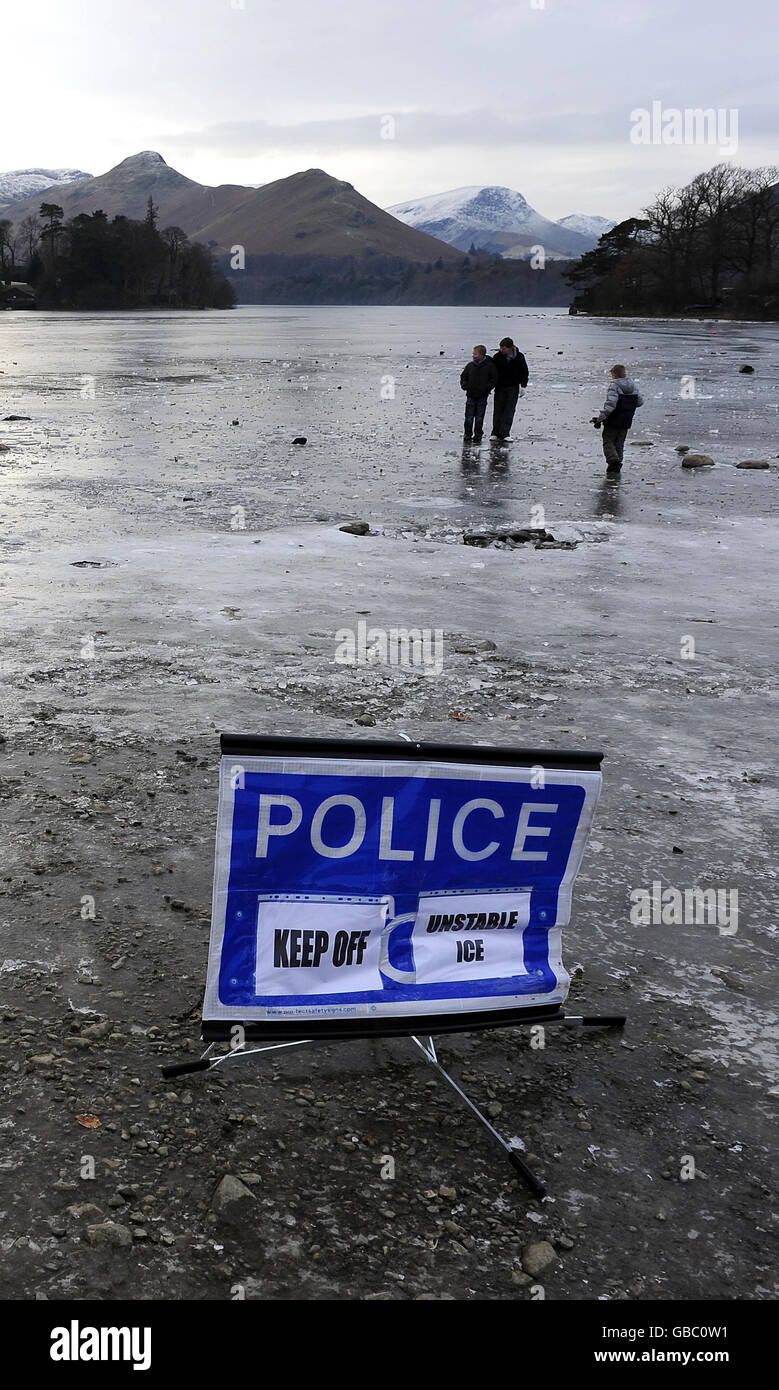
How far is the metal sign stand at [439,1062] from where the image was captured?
135 inches

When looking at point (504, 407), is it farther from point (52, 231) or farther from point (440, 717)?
point (52, 231)

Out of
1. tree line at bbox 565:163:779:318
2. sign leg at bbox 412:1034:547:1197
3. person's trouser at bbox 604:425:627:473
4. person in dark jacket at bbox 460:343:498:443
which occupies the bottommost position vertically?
sign leg at bbox 412:1034:547:1197

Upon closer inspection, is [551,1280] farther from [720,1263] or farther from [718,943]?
[718,943]

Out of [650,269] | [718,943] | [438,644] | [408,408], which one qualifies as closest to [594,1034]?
[718,943]

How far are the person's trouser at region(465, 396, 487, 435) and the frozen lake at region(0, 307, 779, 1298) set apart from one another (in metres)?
1.63

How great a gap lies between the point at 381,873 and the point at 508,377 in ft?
57.3

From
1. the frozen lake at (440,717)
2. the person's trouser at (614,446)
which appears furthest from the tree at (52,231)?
the frozen lake at (440,717)

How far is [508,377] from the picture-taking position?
20062mm

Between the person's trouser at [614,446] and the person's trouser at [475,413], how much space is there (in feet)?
10.3

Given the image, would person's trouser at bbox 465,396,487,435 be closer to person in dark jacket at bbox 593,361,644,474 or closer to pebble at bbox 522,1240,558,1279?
person in dark jacket at bbox 593,361,644,474

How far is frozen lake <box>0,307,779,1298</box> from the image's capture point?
358 centimetres

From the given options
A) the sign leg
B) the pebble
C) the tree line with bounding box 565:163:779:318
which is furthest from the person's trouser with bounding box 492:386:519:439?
the tree line with bounding box 565:163:779:318

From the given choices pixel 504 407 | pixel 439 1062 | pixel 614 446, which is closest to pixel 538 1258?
pixel 439 1062

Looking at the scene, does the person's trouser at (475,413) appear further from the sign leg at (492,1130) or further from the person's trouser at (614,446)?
the sign leg at (492,1130)
